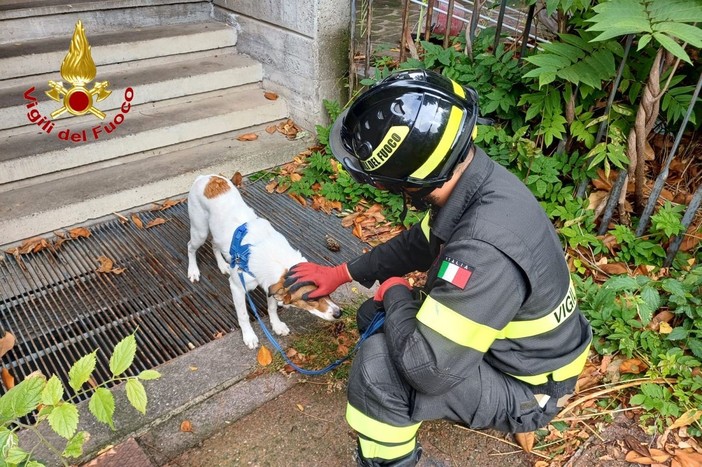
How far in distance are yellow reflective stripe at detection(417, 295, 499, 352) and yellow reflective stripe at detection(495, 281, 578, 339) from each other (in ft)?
0.66

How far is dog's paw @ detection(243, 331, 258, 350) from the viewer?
332cm

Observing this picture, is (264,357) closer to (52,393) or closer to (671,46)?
(52,393)

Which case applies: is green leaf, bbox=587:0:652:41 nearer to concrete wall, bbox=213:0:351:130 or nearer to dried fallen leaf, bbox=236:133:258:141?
concrete wall, bbox=213:0:351:130

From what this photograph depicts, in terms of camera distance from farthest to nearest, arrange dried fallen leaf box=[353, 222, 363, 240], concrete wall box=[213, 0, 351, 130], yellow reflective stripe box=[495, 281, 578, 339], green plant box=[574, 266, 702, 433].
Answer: concrete wall box=[213, 0, 351, 130]
dried fallen leaf box=[353, 222, 363, 240]
green plant box=[574, 266, 702, 433]
yellow reflective stripe box=[495, 281, 578, 339]

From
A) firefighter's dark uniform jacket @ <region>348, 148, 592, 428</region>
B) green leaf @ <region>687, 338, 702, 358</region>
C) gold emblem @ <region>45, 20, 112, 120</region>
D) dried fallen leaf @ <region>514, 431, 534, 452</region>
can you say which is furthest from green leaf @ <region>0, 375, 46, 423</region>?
gold emblem @ <region>45, 20, 112, 120</region>

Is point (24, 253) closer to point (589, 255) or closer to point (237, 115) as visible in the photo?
point (237, 115)

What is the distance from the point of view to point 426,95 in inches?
74.6

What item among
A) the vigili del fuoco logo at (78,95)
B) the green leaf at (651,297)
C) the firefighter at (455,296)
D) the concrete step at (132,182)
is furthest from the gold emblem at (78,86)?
the green leaf at (651,297)

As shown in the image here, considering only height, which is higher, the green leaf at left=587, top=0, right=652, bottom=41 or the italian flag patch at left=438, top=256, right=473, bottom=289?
the green leaf at left=587, top=0, right=652, bottom=41

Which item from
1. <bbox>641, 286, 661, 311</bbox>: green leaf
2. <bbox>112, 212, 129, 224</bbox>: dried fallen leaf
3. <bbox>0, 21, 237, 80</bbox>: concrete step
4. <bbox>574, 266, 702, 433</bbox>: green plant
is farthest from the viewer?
<bbox>0, 21, 237, 80</bbox>: concrete step

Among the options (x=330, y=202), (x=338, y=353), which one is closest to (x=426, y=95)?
(x=338, y=353)

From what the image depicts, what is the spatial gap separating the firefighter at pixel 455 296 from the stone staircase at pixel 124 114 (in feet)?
10.5

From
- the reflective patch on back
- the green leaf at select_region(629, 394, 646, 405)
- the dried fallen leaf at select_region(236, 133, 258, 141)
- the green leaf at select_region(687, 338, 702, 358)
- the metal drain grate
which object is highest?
the reflective patch on back

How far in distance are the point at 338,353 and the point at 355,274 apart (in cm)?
66
